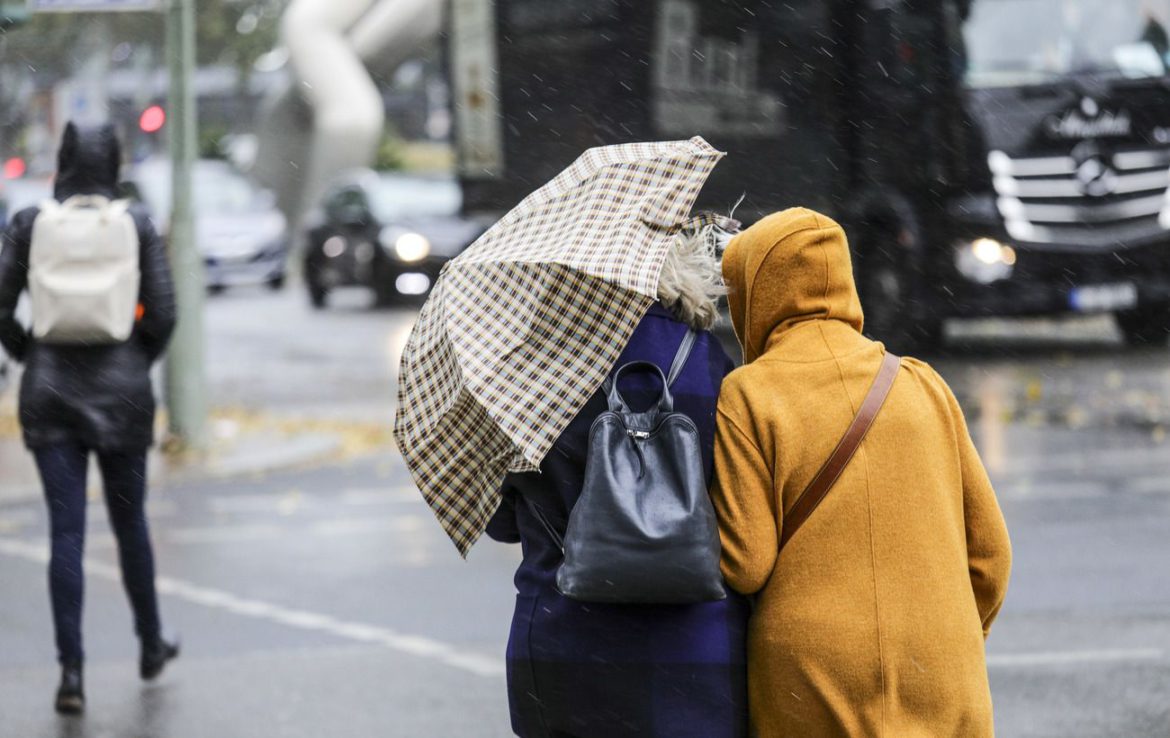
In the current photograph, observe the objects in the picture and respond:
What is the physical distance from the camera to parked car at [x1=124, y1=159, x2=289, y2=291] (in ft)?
96.6

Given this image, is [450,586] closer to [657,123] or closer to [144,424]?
[144,424]

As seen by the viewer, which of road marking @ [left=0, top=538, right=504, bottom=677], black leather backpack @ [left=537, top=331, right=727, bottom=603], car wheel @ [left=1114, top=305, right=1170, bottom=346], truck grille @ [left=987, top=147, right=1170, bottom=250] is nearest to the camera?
black leather backpack @ [left=537, top=331, right=727, bottom=603]

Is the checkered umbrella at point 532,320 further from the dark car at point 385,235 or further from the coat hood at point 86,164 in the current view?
the dark car at point 385,235

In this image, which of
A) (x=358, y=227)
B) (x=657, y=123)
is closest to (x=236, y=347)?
(x=358, y=227)

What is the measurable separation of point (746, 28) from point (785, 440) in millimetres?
13303

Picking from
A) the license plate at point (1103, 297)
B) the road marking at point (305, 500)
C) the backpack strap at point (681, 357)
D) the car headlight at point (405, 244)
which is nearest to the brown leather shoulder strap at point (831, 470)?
the backpack strap at point (681, 357)

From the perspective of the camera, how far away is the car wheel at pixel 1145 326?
1658cm

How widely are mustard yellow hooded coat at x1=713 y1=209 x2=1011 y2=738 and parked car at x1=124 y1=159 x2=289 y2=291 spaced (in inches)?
1038

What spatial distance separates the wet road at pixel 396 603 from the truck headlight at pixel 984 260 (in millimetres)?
1603

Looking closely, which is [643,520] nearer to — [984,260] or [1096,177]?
[984,260]

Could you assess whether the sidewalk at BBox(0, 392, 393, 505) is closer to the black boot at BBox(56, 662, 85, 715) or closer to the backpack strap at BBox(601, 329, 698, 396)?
the black boot at BBox(56, 662, 85, 715)

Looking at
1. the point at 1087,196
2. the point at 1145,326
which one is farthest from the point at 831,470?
the point at 1145,326

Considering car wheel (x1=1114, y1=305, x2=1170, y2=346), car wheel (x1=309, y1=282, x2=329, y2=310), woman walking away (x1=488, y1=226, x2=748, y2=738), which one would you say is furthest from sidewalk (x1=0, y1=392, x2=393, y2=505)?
car wheel (x1=309, y1=282, x2=329, y2=310)

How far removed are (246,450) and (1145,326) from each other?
8.76 m
